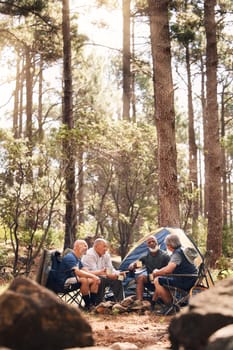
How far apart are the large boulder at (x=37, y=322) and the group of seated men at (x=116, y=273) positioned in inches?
149

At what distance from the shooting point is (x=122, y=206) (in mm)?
16578

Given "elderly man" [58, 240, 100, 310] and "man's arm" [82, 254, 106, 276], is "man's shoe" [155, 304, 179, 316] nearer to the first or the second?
"elderly man" [58, 240, 100, 310]

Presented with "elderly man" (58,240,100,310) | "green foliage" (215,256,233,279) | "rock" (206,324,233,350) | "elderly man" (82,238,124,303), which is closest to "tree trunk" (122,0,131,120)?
"green foliage" (215,256,233,279)

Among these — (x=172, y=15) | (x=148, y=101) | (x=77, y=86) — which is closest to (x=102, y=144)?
(x=172, y=15)

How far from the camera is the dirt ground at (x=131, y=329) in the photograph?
559cm

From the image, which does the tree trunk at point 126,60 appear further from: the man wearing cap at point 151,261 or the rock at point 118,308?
the rock at point 118,308

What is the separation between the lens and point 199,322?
374cm

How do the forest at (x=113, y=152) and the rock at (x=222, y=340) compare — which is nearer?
the rock at (x=222, y=340)

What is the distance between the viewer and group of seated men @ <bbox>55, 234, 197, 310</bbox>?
303 inches

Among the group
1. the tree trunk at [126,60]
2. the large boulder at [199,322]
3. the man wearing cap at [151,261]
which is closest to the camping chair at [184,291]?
the man wearing cap at [151,261]

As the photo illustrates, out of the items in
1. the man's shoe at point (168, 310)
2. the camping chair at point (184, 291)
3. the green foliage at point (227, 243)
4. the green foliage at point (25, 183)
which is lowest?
the green foliage at point (227, 243)

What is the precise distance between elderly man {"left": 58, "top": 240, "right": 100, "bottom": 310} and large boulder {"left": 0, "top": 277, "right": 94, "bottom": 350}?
3.82 m

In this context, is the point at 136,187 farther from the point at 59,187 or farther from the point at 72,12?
the point at 72,12

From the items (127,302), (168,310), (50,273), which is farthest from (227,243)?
(50,273)
